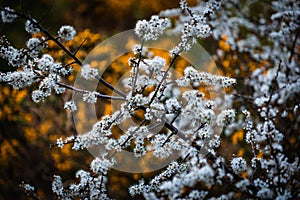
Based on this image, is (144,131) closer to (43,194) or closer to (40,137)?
(43,194)

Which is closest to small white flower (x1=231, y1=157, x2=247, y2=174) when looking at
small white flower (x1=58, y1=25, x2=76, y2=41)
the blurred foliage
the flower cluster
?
the flower cluster

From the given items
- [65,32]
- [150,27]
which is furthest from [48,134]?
[150,27]

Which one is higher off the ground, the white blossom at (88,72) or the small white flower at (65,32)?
the small white flower at (65,32)

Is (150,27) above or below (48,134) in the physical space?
below

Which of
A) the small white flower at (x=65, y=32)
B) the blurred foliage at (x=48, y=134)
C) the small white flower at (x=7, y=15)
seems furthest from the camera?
the blurred foliage at (x=48, y=134)

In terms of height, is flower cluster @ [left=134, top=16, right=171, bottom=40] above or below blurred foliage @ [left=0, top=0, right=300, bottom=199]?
below

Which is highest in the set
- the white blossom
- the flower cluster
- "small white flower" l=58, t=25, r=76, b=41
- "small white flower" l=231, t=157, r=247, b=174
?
"small white flower" l=58, t=25, r=76, b=41

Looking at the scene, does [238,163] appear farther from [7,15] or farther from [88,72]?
[7,15]

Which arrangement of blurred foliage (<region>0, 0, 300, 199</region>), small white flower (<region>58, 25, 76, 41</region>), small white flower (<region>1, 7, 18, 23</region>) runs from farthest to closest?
blurred foliage (<region>0, 0, 300, 199</region>) → small white flower (<region>58, 25, 76, 41</region>) → small white flower (<region>1, 7, 18, 23</region>)

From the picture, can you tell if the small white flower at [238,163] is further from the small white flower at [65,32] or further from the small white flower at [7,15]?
the small white flower at [7,15]

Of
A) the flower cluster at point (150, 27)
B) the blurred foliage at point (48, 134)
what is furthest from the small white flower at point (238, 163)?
the blurred foliage at point (48, 134)

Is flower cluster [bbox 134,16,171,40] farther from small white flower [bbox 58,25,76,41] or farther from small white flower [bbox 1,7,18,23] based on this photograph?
small white flower [bbox 1,7,18,23]

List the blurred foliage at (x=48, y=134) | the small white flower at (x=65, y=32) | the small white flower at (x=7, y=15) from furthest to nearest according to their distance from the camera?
the blurred foliage at (x=48, y=134), the small white flower at (x=65, y=32), the small white flower at (x=7, y=15)

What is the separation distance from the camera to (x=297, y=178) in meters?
1.97
